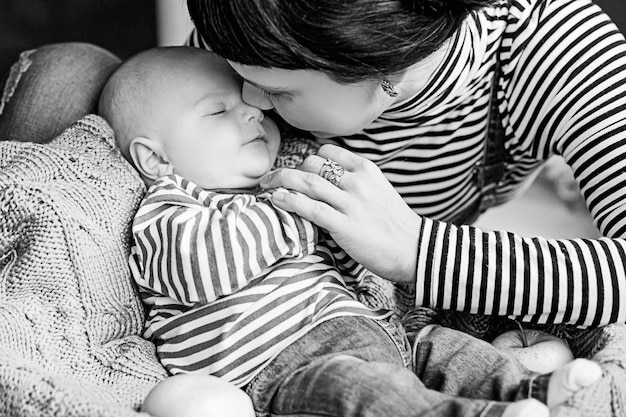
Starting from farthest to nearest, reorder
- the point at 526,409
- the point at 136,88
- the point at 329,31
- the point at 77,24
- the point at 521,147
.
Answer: the point at 77,24
the point at 521,147
the point at 136,88
the point at 329,31
the point at 526,409

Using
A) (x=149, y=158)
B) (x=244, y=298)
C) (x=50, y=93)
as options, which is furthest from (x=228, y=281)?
(x=50, y=93)

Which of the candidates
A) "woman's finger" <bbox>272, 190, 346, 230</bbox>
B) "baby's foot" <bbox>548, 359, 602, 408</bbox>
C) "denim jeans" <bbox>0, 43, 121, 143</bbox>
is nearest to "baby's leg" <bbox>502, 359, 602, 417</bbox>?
→ "baby's foot" <bbox>548, 359, 602, 408</bbox>

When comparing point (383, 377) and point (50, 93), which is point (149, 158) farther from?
point (383, 377)

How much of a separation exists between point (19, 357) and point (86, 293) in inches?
4.9

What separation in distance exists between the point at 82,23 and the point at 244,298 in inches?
40.4

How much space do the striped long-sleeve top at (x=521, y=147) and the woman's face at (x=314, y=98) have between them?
0.34ft

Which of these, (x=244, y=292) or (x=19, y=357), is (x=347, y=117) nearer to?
(x=244, y=292)

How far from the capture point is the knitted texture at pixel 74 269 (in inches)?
35.6

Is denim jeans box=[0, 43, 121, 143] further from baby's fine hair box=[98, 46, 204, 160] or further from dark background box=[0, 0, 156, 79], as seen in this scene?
dark background box=[0, 0, 156, 79]

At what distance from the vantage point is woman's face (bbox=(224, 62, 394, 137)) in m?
0.92

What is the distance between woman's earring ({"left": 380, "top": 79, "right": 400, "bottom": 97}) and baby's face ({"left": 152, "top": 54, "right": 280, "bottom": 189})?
17 cm

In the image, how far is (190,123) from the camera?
1.02 m

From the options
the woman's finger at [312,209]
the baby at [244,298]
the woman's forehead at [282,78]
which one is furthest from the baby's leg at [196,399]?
the woman's forehead at [282,78]

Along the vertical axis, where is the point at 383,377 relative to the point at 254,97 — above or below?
below
